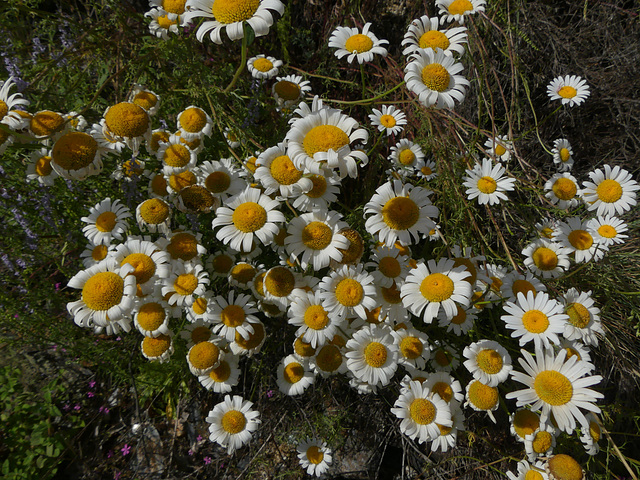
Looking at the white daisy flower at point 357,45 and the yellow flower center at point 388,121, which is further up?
the white daisy flower at point 357,45

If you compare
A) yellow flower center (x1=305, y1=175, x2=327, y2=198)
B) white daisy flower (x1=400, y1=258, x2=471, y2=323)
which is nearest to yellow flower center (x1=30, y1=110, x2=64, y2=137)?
yellow flower center (x1=305, y1=175, x2=327, y2=198)

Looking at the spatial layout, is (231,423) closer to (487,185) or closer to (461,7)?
(487,185)

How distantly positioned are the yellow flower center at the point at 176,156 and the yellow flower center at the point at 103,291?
83 cm

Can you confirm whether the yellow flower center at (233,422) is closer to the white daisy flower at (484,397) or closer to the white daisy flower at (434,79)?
the white daisy flower at (484,397)

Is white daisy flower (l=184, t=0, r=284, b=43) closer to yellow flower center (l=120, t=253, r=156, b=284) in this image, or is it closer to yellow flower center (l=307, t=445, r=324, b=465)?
yellow flower center (l=120, t=253, r=156, b=284)

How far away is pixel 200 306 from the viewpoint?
249 centimetres

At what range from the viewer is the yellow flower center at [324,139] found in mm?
1993

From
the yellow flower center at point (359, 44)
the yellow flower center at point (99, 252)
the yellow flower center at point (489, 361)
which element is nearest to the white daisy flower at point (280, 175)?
the yellow flower center at point (99, 252)

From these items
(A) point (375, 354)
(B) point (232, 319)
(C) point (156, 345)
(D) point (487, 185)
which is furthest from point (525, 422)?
(C) point (156, 345)

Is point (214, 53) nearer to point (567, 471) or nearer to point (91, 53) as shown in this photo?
point (91, 53)

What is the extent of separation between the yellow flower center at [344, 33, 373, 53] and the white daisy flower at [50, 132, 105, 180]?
1896mm

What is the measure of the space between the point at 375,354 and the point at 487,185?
5.26 feet

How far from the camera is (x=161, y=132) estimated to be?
2.83 m

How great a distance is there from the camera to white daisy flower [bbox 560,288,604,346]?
2.50m
